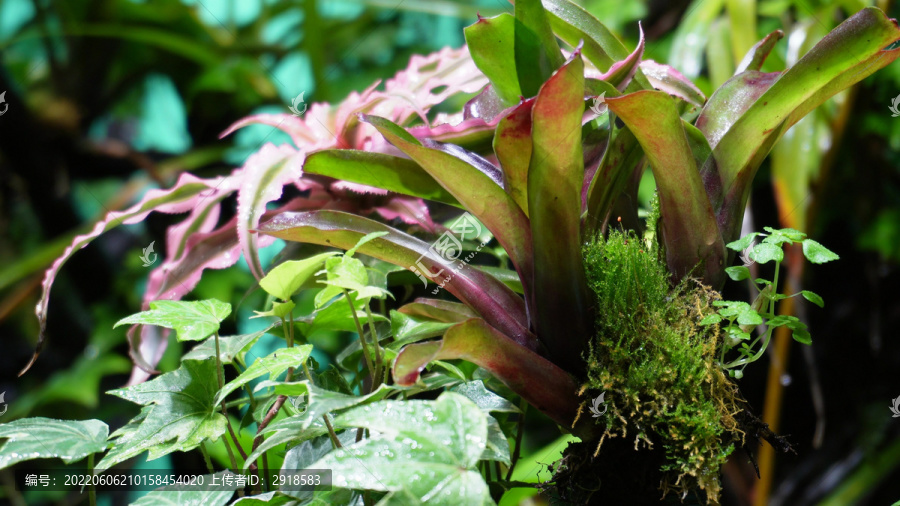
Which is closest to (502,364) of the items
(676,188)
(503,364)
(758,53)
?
(503,364)

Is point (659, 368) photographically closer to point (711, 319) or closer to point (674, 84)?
point (711, 319)

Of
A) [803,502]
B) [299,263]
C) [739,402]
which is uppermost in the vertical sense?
[299,263]

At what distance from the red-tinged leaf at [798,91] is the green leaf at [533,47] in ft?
0.57

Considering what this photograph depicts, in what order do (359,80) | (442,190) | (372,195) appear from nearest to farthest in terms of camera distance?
(442,190) → (372,195) → (359,80)

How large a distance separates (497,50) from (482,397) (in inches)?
12.4

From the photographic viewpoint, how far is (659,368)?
47cm

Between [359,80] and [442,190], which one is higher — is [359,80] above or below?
above

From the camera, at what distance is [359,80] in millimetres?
2082

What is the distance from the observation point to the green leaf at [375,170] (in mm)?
575

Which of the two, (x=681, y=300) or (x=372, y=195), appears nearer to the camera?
(x=681, y=300)

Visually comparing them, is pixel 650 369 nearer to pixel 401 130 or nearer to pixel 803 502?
pixel 401 130

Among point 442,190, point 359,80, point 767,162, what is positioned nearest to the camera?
point 442,190

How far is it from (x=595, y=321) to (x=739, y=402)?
0.46 ft

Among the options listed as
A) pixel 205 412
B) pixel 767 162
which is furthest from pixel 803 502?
pixel 205 412
